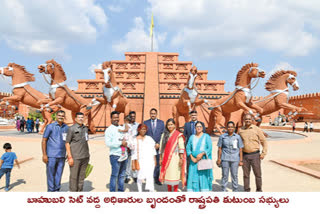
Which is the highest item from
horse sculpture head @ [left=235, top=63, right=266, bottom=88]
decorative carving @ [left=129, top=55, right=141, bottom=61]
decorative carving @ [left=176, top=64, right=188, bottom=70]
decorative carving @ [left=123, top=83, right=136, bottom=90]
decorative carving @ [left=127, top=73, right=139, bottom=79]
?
decorative carving @ [left=129, top=55, right=141, bottom=61]

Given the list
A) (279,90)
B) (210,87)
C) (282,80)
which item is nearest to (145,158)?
(279,90)

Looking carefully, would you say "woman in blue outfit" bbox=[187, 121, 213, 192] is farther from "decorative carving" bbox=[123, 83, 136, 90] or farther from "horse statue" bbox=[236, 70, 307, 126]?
"decorative carving" bbox=[123, 83, 136, 90]

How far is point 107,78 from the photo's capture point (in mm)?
10148

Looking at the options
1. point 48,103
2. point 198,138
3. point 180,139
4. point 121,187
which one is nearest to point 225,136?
point 198,138

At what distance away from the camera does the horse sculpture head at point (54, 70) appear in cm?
1090

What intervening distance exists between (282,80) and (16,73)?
48.8 feet

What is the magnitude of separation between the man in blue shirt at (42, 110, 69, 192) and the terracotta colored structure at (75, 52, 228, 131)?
416 inches

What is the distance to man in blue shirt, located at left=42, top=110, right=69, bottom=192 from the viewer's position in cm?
372

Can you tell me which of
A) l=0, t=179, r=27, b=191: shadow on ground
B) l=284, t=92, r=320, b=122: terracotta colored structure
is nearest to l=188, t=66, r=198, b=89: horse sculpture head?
l=0, t=179, r=27, b=191: shadow on ground

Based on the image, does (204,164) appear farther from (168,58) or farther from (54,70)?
(168,58)

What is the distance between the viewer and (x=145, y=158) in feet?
12.8
